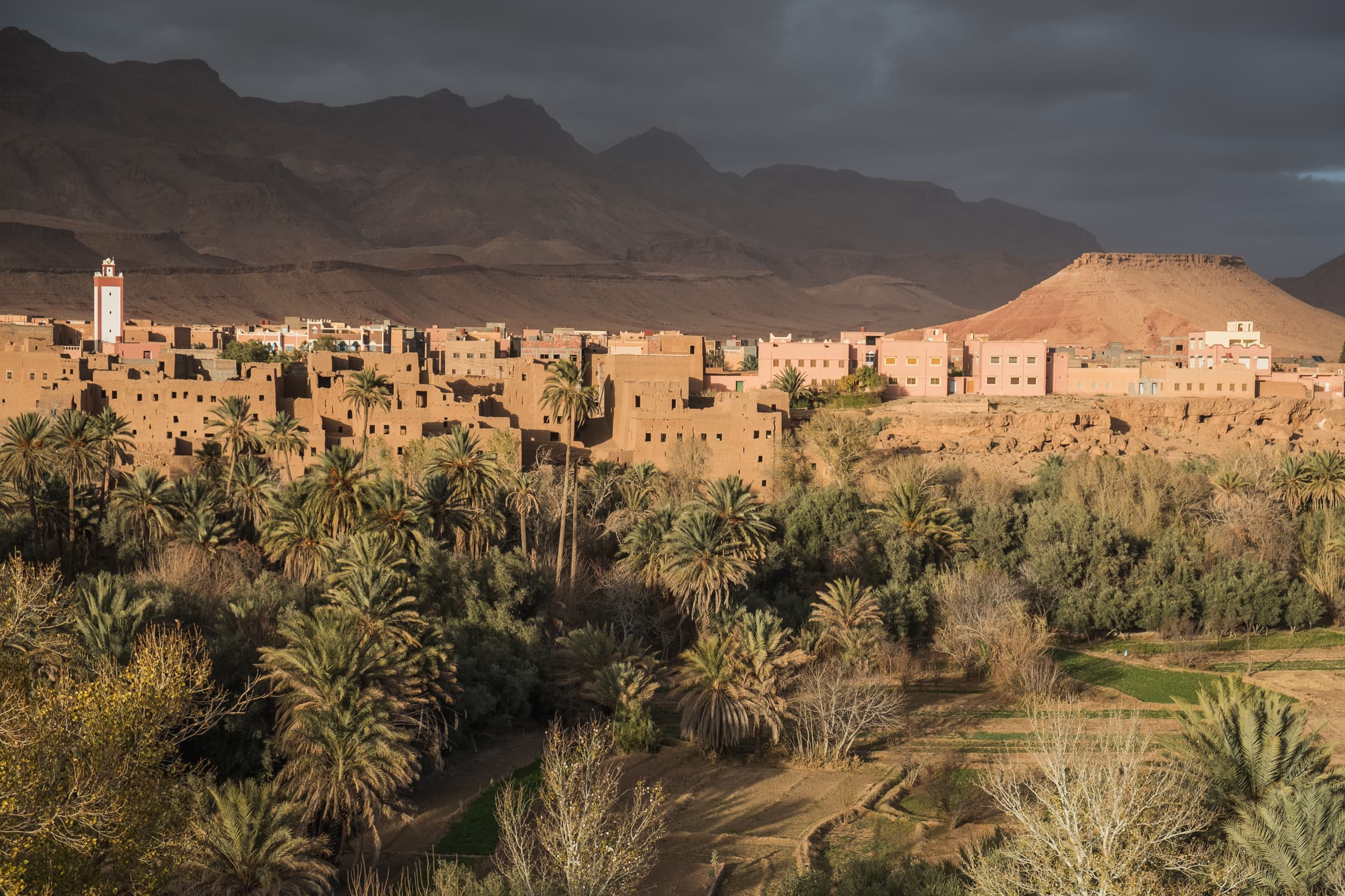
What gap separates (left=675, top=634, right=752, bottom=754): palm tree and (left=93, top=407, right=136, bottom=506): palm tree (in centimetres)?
1825

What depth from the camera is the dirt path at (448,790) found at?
2081 cm

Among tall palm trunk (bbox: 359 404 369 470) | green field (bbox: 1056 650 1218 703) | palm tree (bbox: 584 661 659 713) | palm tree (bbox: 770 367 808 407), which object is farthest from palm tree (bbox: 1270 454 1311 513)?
tall palm trunk (bbox: 359 404 369 470)

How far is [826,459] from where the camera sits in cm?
4319

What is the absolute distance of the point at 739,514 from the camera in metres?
31.1

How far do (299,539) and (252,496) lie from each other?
5.92 m

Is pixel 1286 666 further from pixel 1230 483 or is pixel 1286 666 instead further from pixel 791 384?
pixel 791 384

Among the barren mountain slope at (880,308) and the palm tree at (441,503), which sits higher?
the barren mountain slope at (880,308)

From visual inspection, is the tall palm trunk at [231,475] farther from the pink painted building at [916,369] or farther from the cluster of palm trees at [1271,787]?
the cluster of palm trees at [1271,787]

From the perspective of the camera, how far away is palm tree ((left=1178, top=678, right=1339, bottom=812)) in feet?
55.1

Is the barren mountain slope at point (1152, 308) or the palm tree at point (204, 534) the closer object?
the palm tree at point (204, 534)

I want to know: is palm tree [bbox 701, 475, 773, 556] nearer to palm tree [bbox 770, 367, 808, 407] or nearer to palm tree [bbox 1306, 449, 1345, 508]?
palm tree [bbox 770, 367, 808, 407]

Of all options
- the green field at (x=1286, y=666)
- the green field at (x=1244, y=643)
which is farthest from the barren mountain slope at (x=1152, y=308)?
the green field at (x=1286, y=666)

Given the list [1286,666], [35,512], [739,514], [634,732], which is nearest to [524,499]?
[739,514]

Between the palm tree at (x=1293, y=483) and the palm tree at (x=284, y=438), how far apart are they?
2977cm
